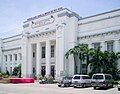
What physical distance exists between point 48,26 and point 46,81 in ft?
47.8

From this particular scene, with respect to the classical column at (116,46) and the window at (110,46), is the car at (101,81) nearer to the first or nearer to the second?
the classical column at (116,46)

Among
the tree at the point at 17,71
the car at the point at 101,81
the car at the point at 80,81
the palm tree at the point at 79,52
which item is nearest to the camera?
the car at the point at 101,81

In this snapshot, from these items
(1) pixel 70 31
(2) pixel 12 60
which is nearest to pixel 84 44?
(1) pixel 70 31

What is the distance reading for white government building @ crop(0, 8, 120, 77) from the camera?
4025cm

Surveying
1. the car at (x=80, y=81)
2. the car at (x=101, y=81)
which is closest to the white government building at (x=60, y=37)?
the car at (x=80, y=81)

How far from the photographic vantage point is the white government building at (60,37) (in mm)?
40250

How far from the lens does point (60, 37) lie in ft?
151

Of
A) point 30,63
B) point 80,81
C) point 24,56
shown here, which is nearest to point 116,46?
point 80,81

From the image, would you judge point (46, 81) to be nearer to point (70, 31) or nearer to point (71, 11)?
point (70, 31)

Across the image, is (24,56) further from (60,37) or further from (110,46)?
(110,46)

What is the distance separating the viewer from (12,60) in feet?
216

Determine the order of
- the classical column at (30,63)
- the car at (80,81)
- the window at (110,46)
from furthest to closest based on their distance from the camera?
the classical column at (30,63)
the window at (110,46)
the car at (80,81)

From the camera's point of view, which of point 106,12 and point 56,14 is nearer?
point 106,12

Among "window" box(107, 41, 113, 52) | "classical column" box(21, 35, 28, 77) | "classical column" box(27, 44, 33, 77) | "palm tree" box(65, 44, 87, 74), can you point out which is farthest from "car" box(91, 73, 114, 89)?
"classical column" box(21, 35, 28, 77)
